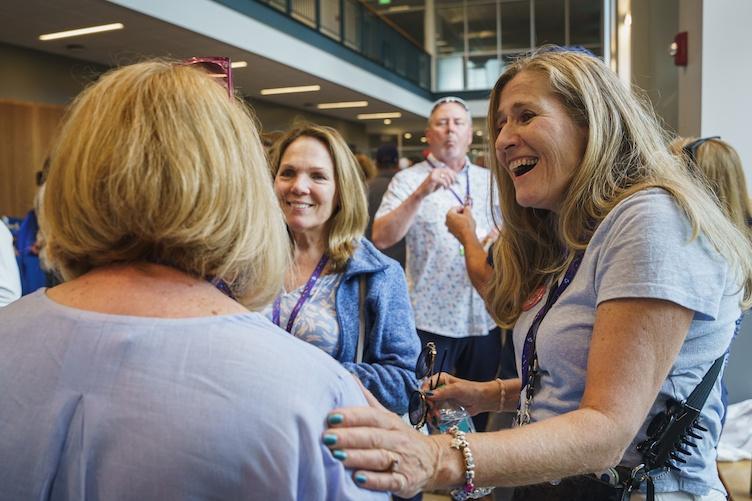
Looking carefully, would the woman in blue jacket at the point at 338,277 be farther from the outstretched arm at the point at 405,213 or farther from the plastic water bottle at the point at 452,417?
the outstretched arm at the point at 405,213

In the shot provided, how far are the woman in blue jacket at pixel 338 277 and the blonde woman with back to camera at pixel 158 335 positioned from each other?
0.99 meters

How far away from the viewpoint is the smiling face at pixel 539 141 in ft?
4.21

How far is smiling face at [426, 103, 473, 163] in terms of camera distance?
11.5 feet

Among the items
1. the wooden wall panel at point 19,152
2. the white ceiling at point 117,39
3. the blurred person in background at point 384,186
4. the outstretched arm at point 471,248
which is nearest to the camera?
the outstretched arm at point 471,248

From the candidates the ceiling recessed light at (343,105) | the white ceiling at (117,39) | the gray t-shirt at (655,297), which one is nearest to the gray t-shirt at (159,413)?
the gray t-shirt at (655,297)

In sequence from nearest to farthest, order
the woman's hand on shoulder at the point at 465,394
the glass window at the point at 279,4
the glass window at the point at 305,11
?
the woman's hand on shoulder at the point at 465,394, the glass window at the point at 279,4, the glass window at the point at 305,11

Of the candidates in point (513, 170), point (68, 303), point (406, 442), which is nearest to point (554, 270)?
point (513, 170)

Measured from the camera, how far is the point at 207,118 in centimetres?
82

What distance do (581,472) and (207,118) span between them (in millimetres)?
784

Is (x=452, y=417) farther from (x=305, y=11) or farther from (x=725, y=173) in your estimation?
(x=305, y=11)

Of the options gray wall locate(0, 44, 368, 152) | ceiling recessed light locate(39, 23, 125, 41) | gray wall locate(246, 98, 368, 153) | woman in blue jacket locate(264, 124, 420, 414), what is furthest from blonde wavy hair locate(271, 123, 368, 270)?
gray wall locate(246, 98, 368, 153)

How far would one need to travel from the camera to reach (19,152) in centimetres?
898

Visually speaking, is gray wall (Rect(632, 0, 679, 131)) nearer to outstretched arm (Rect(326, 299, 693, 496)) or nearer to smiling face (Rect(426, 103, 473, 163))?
smiling face (Rect(426, 103, 473, 163))

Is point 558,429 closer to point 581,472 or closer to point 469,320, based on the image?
point 581,472
